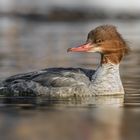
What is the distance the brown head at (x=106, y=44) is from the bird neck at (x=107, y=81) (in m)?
0.13

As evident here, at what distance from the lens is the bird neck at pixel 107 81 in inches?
580

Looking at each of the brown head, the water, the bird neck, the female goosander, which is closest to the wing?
the female goosander

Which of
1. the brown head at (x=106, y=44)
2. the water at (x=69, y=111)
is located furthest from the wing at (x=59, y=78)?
the brown head at (x=106, y=44)

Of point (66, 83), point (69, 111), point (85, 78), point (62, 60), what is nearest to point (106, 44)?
point (85, 78)

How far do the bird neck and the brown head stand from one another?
0.13m

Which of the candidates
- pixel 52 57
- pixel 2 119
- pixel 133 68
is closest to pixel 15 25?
pixel 52 57

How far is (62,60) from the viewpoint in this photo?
73.1 ft

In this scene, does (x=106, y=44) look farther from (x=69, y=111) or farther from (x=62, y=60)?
(x=62, y=60)

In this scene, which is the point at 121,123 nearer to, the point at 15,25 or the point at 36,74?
the point at 36,74

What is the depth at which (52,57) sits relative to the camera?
76.8 ft

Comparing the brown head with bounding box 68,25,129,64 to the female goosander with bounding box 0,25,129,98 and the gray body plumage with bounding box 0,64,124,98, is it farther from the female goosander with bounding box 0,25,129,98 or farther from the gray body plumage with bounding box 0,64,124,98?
the gray body plumage with bounding box 0,64,124,98

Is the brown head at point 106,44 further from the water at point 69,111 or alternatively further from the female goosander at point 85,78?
the water at point 69,111

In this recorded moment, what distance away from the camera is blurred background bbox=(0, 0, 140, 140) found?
11.2 meters

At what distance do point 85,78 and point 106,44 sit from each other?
30.6 inches
